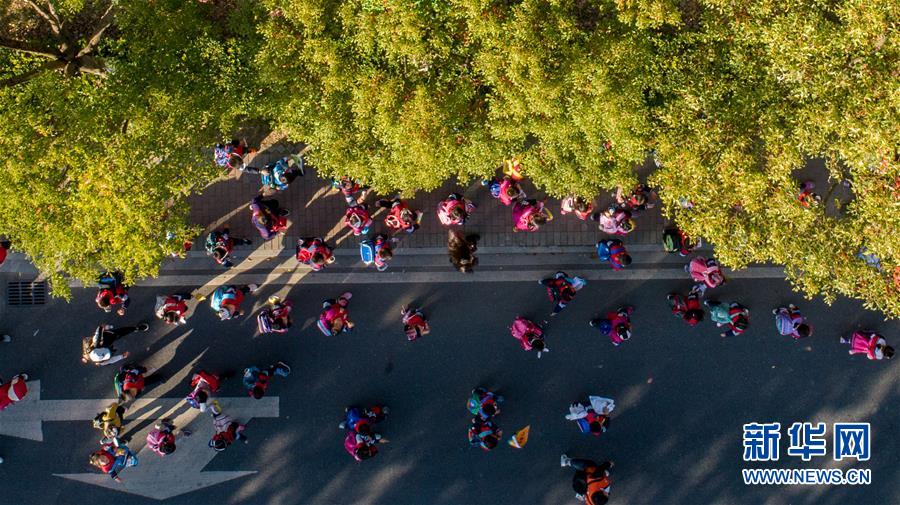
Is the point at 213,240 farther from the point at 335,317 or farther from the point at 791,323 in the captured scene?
the point at 791,323

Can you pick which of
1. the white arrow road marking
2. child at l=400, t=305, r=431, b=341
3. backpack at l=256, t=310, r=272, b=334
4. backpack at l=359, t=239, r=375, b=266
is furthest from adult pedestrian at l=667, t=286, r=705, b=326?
the white arrow road marking

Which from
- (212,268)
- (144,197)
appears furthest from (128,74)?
(212,268)

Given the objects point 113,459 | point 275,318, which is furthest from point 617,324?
point 113,459

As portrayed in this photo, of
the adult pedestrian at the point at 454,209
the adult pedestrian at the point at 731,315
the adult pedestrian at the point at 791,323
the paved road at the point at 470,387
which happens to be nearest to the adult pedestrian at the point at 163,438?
the paved road at the point at 470,387

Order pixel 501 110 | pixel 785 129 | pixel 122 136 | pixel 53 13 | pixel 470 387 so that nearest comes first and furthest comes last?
pixel 785 129, pixel 501 110, pixel 122 136, pixel 53 13, pixel 470 387

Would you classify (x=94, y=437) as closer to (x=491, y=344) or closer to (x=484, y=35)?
(x=491, y=344)

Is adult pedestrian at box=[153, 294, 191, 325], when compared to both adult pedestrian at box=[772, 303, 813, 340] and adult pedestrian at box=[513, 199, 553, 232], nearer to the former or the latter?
adult pedestrian at box=[513, 199, 553, 232]

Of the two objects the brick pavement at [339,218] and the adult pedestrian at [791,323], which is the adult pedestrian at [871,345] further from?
the brick pavement at [339,218]
